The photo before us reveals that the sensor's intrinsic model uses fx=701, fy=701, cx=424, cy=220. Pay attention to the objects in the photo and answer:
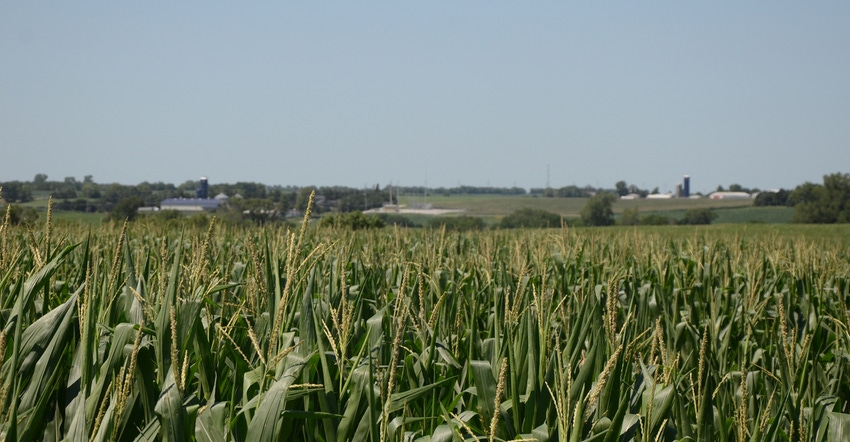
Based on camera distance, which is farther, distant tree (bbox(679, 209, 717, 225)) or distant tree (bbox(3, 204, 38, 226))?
distant tree (bbox(679, 209, 717, 225))

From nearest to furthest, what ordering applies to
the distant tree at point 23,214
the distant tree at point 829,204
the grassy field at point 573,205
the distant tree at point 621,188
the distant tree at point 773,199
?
the distant tree at point 23,214
the distant tree at point 829,204
the distant tree at point 773,199
the grassy field at point 573,205
the distant tree at point 621,188

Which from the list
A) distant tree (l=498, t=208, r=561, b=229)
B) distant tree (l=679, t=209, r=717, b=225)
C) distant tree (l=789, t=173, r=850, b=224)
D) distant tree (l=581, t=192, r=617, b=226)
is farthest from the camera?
distant tree (l=581, t=192, r=617, b=226)

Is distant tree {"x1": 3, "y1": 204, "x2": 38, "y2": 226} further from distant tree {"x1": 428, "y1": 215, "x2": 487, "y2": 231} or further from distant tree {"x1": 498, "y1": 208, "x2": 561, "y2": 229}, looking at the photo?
distant tree {"x1": 498, "y1": 208, "x2": 561, "y2": 229}

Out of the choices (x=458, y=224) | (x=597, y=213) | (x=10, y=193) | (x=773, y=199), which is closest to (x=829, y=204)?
(x=597, y=213)

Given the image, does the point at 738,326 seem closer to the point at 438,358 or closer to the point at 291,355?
the point at 438,358

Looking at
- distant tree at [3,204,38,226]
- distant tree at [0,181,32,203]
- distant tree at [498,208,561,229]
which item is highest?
distant tree at [0,181,32,203]

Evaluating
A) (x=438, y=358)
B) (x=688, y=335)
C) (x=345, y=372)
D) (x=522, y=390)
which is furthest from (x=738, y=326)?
(x=345, y=372)

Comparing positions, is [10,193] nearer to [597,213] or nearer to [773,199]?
[597,213]

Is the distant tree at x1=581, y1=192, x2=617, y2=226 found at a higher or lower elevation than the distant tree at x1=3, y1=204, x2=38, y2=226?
lower

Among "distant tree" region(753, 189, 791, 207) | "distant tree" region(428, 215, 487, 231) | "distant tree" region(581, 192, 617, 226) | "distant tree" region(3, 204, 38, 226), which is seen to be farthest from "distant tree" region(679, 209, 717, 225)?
"distant tree" region(3, 204, 38, 226)

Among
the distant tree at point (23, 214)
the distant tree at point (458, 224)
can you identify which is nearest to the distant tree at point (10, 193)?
the distant tree at point (23, 214)

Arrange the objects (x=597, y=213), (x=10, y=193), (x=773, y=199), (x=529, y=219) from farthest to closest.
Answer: (x=773, y=199), (x=597, y=213), (x=529, y=219), (x=10, y=193)

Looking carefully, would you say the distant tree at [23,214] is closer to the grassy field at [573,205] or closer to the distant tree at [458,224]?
the distant tree at [458,224]

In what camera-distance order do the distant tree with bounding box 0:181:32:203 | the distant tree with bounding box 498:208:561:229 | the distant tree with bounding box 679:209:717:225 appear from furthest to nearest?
the distant tree with bounding box 679:209:717:225, the distant tree with bounding box 498:208:561:229, the distant tree with bounding box 0:181:32:203
